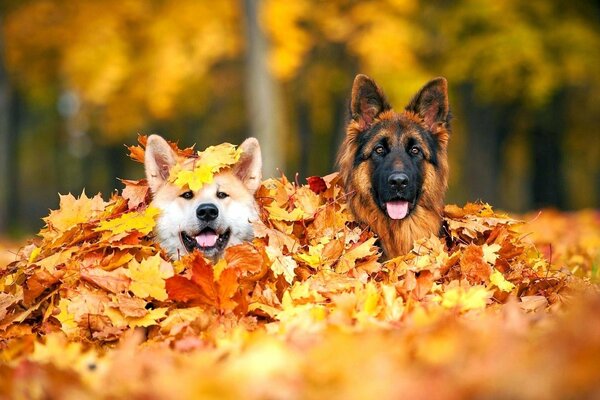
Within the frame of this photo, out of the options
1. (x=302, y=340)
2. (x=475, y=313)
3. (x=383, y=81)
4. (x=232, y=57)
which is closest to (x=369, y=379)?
(x=302, y=340)

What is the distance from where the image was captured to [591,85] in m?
21.8

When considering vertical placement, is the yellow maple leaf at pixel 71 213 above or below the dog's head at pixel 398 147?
above

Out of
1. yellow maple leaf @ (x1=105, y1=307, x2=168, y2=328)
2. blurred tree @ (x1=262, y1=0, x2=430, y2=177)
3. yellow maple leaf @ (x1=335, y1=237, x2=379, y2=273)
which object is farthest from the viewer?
blurred tree @ (x1=262, y1=0, x2=430, y2=177)

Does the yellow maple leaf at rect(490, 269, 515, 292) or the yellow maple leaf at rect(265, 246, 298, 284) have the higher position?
the yellow maple leaf at rect(265, 246, 298, 284)

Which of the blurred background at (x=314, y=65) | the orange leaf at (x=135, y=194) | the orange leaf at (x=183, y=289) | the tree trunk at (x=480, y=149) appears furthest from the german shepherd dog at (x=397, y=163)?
the tree trunk at (x=480, y=149)

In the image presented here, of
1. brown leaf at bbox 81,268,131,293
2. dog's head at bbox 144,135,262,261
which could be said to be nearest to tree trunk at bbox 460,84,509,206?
dog's head at bbox 144,135,262,261

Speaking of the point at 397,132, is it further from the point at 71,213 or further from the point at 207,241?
the point at 71,213

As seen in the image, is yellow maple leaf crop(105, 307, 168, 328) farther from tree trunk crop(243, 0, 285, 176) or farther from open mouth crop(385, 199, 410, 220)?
tree trunk crop(243, 0, 285, 176)

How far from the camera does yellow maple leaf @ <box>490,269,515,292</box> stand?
5.14 meters

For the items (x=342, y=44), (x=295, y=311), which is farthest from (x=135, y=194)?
(x=342, y=44)

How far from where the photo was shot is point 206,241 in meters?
5.37

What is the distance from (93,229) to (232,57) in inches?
→ 735

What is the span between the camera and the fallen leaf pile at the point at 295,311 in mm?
2430

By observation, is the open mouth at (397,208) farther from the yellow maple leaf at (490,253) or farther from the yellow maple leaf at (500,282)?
the yellow maple leaf at (500,282)
